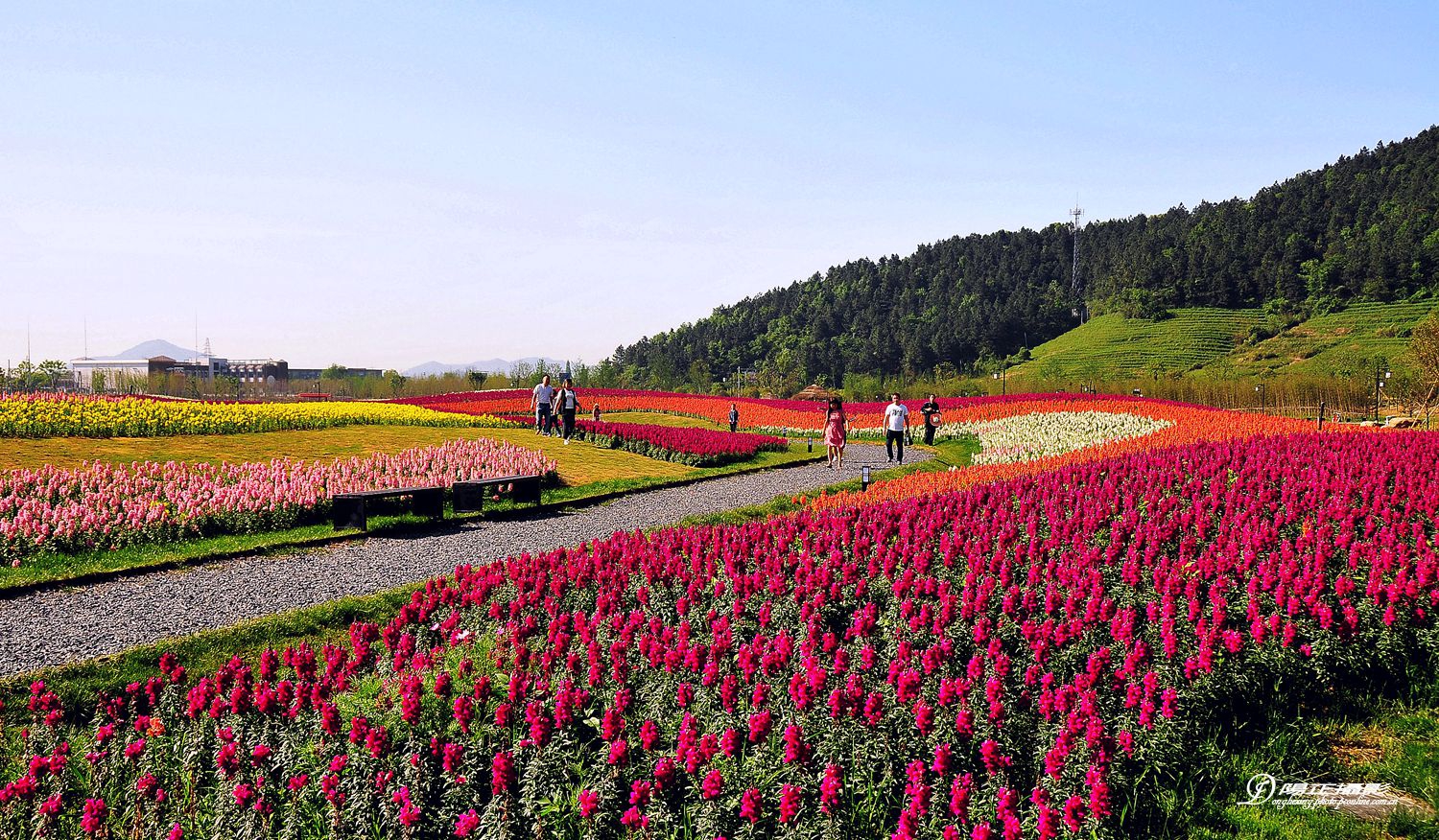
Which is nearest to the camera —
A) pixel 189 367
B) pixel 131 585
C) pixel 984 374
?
pixel 131 585

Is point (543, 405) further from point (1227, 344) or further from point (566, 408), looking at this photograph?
point (1227, 344)

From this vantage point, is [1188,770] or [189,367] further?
[189,367]

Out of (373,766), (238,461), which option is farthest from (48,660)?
(238,461)

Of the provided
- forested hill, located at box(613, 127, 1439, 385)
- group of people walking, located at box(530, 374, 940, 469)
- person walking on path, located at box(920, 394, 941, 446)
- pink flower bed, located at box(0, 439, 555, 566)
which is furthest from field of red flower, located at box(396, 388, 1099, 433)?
forested hill, located at box(613, 127, 1439, 385)

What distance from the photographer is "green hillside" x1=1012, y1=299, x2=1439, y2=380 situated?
8956 cm

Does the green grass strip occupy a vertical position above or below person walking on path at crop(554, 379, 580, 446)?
below

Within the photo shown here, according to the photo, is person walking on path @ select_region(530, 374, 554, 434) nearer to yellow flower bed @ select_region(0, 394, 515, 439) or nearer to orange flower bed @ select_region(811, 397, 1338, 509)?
yellow flower bed @ select_region(0, 394, 515, 439)

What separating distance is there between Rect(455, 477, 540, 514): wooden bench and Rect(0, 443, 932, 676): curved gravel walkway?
641 millimetres

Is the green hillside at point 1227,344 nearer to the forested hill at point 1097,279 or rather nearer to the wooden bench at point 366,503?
the forested hill at point 1097,279

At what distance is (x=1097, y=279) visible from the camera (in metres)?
145

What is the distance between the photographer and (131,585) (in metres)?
9.07

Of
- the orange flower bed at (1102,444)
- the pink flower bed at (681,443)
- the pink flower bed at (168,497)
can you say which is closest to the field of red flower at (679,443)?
the pink flower bed at (681,443)

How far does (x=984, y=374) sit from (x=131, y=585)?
111 meters

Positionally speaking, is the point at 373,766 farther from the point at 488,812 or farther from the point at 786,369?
the point at 786,369
